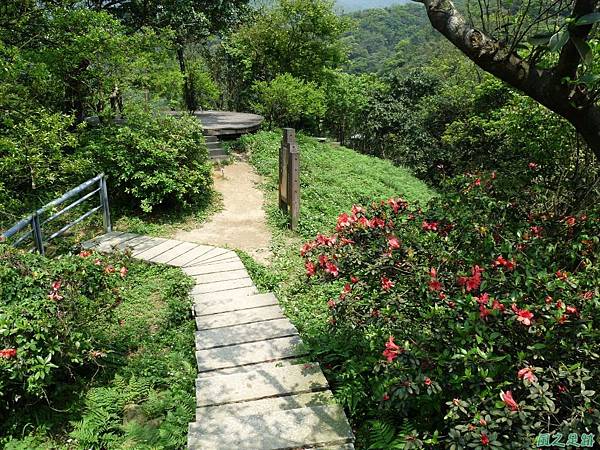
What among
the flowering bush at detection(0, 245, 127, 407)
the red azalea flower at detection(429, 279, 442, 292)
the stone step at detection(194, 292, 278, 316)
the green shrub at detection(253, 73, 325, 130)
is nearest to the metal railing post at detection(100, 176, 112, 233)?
the stone step at detection(194, 292, 278, 316)

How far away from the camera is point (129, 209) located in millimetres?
8312

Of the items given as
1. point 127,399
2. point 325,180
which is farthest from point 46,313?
point 325,180

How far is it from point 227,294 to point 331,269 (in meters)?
2.24

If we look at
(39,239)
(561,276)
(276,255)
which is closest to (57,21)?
(39,239)

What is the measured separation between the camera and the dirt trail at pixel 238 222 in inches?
288

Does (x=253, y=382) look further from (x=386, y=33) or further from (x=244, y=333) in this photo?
(x=386, y=33)

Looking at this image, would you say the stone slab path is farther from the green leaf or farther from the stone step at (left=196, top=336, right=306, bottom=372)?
the green leaf

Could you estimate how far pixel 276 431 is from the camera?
9.26 feet

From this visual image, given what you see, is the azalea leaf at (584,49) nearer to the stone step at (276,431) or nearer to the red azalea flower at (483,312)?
the red azalea flower at (483,312)

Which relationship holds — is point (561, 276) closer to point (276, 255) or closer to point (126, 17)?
point (276, 255)

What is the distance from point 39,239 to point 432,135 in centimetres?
1620

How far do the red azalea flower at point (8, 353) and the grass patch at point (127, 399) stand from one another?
0.60 m

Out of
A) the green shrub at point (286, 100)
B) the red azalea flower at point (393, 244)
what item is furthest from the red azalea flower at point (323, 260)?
the green shrub at point (286, 100)

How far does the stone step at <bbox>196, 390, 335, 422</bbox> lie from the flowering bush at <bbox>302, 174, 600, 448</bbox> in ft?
0.55
